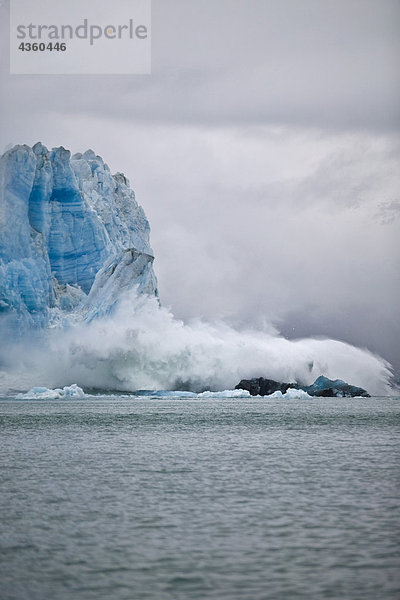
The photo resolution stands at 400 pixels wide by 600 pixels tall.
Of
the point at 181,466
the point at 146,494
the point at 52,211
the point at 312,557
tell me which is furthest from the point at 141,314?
the point at 312,557

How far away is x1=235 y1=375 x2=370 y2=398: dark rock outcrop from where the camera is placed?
132m

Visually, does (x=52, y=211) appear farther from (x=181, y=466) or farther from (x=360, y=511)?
(x=360, y=511)

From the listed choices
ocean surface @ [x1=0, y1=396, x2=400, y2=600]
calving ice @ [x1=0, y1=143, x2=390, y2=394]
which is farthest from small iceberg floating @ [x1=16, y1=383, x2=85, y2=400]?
ocean surface @ [x1=0, y1=396, x2=400, y2=600]

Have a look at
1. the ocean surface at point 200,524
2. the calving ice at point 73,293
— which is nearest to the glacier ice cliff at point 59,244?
the calving ice at point 73,293

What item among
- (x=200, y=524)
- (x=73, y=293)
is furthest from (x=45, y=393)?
(x=200, y=524)

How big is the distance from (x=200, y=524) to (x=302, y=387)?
123m

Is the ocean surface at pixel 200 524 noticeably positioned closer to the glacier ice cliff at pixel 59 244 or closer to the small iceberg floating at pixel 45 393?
the glacier ice cliff at pixel 59 244

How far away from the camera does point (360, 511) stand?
16.7m

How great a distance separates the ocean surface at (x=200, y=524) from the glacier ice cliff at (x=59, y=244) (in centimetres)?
6795

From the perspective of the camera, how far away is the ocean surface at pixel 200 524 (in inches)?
439

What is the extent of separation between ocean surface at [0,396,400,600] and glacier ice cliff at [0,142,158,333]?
67948 millimetres

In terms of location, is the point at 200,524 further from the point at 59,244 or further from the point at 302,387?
the point at 302,387

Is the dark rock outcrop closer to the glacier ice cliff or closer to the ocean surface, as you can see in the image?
the glacier ice cliff

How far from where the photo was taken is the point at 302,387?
137000 mm
